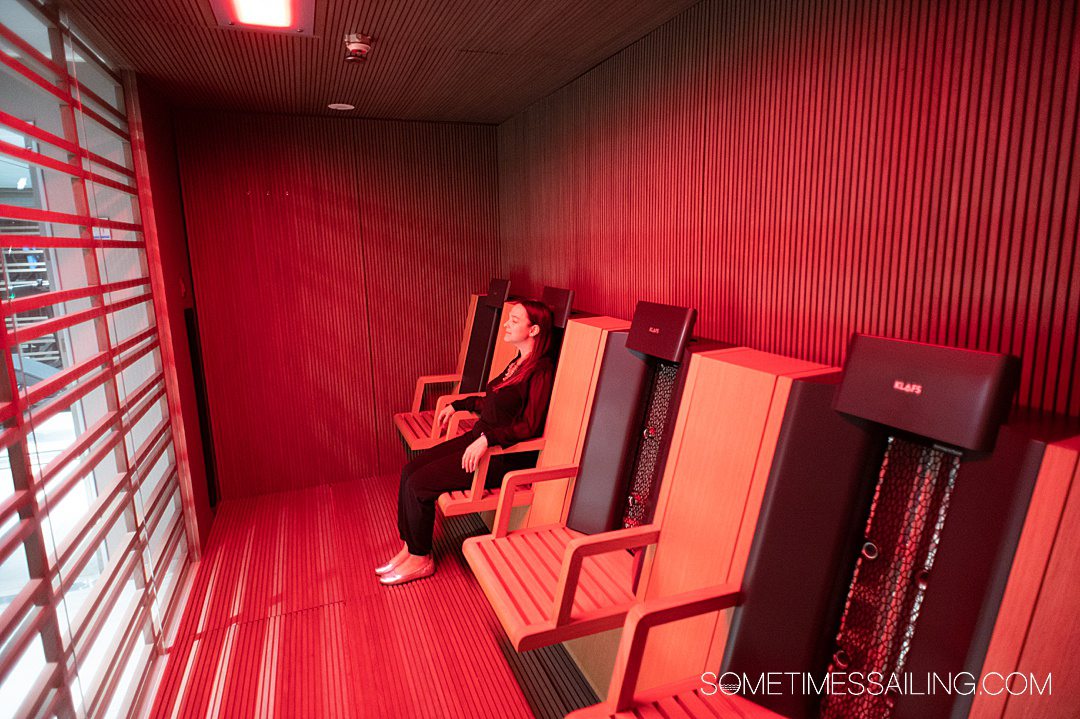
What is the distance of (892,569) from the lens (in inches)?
57.4

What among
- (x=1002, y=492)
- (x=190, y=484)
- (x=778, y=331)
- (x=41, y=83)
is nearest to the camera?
(x=1002, y=492)

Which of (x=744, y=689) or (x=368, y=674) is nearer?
(x=744, y=689)

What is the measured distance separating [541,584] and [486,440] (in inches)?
35.8

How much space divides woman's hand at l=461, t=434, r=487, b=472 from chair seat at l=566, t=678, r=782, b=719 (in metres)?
1.42

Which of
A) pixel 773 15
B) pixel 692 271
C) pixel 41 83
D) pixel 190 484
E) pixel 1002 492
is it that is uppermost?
pixel 773 15

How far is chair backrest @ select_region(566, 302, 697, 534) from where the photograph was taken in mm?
2303

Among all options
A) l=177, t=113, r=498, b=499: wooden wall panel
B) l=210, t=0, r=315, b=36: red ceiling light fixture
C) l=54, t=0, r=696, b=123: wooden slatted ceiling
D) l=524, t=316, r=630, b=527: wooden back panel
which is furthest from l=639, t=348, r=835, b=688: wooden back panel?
l=177, t=113, r=498, b=499: wooden wall panel

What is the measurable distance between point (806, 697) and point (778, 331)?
1.12m

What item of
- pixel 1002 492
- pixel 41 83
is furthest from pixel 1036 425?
pixel 41 83

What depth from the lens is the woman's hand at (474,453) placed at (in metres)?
2.82

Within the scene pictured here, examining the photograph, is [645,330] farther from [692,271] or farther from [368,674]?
[368,674]

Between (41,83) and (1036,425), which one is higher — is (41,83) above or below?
above

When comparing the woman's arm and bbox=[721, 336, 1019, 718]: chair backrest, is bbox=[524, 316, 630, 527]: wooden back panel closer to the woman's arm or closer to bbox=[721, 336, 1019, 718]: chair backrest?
the woman's arm

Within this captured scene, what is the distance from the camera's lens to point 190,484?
3375 mm
